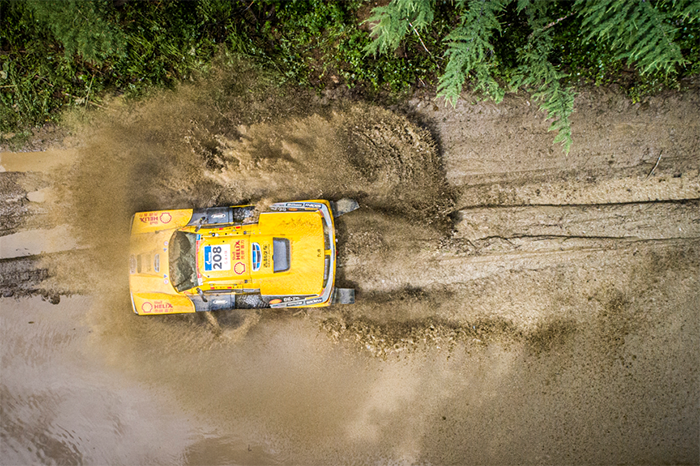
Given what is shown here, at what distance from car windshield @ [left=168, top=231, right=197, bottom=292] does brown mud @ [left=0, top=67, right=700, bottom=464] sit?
0.86m

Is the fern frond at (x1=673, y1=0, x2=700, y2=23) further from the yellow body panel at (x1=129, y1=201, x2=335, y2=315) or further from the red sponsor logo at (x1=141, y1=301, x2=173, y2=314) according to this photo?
the red sponsor logo at (x1=141, y1=301, x2=173, y2=314)

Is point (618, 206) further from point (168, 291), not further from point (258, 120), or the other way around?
point (168, 291)

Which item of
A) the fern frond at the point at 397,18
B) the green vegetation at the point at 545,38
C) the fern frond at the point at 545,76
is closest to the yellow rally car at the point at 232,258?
the fern frond at the point at 397,18

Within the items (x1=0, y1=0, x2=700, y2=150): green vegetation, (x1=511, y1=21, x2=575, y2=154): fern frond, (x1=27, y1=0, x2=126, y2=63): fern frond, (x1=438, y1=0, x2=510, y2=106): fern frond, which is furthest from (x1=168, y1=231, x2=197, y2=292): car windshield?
(x1=511, y1=21, x2=575, y2=154): fern frond

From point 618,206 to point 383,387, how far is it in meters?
4.51

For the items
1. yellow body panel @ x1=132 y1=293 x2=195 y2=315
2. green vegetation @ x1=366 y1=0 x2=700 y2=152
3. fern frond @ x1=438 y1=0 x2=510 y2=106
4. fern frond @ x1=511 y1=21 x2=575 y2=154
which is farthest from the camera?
yellow body panel @ x1=132 y1=293 x2=195 y2=315

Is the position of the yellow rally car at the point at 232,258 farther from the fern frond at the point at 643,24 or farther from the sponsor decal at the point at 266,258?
the fern frond at the point at 643,24

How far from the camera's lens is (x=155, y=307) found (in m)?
4.96

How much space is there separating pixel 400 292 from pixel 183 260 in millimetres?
3149

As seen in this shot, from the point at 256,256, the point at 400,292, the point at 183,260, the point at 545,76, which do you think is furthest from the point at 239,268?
the point at 545,76

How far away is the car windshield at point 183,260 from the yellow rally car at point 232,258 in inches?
0.5

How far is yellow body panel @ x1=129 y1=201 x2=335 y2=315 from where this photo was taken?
4707mm

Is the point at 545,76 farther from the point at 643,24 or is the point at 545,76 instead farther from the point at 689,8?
the point at 689,8

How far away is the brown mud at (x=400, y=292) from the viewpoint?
5.38 meters
